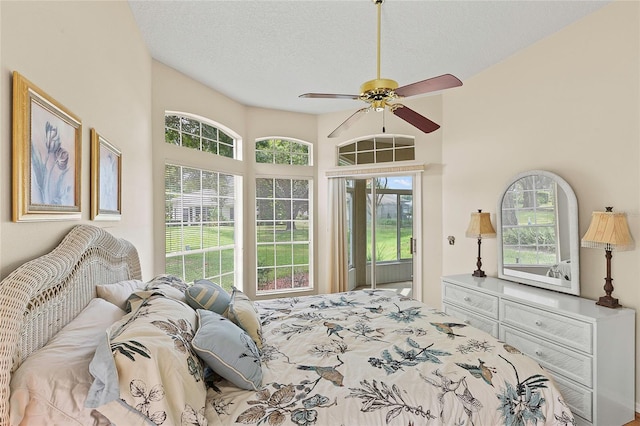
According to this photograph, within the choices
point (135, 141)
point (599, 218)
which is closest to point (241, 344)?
point (135, 141)

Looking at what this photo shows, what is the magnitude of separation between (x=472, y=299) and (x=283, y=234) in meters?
2.78

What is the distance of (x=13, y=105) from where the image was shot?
109 cm

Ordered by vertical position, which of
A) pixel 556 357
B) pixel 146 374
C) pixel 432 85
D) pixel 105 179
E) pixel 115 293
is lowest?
pixel 556 357

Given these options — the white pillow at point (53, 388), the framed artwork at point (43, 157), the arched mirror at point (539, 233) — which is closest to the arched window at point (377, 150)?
the arched mirror at point (539, 233)

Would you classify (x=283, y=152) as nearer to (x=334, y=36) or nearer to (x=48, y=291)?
(x=334, y=36)

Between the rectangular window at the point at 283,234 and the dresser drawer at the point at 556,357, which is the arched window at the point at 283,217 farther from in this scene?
the dresser drawer at the point at 556,357

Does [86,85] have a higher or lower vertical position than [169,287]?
higher

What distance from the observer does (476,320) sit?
304 centimetres

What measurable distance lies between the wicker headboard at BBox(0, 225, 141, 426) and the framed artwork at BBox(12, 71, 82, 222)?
15 cm

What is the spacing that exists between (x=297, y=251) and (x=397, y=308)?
2774mm

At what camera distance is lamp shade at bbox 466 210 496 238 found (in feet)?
11.0

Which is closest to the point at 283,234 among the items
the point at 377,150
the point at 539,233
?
the point at 377,150

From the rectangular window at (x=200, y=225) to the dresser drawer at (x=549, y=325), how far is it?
3131 mm

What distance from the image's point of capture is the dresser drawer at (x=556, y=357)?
2.16 meters
